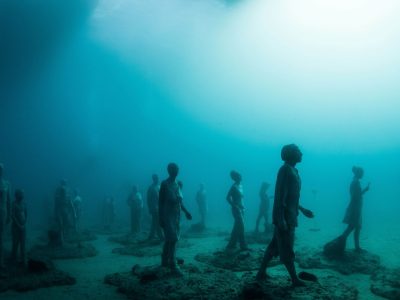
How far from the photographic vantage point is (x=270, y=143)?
187125 mm

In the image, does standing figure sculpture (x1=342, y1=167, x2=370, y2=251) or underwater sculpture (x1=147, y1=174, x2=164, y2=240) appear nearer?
standing figure sculpture (x1=342, y1=167, x2=370, y2=251)

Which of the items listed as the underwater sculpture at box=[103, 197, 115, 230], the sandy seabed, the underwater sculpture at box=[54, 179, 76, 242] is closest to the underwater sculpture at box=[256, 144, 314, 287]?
the sandy seabed

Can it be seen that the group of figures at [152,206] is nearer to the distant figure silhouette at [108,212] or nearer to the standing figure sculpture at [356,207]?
the distant figure silhouette at [108,212]

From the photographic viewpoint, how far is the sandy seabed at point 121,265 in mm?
7359

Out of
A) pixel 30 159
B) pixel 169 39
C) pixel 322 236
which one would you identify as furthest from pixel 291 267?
pixel 30 159

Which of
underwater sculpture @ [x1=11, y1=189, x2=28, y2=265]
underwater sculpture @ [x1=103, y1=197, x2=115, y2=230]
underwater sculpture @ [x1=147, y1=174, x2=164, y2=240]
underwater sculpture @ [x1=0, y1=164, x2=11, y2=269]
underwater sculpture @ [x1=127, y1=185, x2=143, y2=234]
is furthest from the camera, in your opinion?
underwater sculpture @ [x1=103, y1=197, x2=115, y2=230]

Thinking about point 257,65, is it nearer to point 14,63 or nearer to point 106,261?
point 14,63

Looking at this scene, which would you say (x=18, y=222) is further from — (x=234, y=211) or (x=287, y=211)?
(x=287, y=211)

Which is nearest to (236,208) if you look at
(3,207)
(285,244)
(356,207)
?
(356,207)

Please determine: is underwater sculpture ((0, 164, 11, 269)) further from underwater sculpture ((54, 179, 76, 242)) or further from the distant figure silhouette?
the distant figure silhouette

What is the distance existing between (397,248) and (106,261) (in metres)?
11.0

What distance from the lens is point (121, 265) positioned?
34.2 ft

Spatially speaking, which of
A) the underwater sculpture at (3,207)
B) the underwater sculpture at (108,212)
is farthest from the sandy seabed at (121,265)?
the underwater sculpture at (108,212)

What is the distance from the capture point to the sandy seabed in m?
7.36
